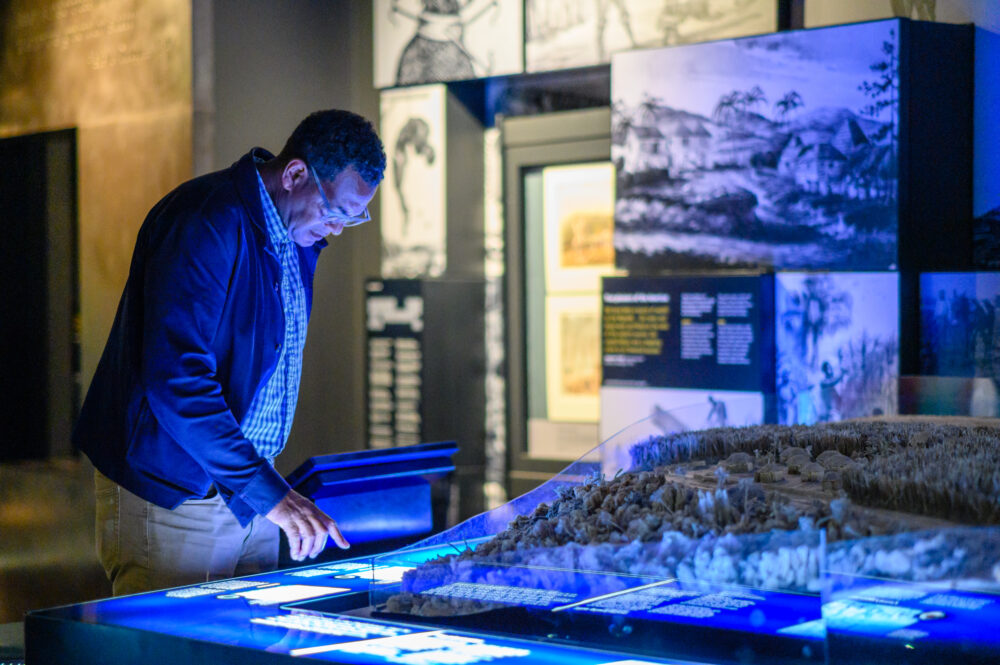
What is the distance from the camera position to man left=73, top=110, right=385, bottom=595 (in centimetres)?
220

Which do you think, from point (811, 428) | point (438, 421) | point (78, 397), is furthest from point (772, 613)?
point (78, 397)

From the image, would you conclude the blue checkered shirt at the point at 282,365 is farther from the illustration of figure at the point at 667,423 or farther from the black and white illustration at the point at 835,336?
the black and white illustration at the point at 835,336

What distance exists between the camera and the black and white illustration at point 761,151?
13.6ft

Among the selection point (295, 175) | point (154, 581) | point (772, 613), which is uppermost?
point (295, 175)

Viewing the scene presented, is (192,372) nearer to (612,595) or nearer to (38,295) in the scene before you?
(612,595)

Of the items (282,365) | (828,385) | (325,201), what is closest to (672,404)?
(828,385)

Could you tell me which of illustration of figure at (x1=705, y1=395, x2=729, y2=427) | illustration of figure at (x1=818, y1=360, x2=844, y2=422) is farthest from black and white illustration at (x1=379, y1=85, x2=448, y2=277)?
illustration of figure at (x1=705, y1=395, x2=729, y2=427)

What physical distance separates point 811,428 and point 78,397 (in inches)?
173

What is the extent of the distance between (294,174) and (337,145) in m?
0.13

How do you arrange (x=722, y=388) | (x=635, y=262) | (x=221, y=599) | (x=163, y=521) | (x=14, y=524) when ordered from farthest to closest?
(x=14, y=524) → (x=635, y=262) → (x=722, y=388) → (x=163, y=521) → (x=221, y=599)

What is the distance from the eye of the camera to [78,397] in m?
5.93

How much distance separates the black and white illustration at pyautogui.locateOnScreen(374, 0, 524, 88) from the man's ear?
10.7 ft

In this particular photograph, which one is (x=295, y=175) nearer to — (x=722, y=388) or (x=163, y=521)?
(x=163, y=521)

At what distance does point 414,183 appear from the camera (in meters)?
5.98
